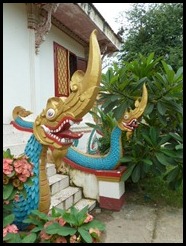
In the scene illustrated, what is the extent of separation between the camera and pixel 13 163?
1.74 meters

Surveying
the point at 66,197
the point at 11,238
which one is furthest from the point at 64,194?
the point at 11,238

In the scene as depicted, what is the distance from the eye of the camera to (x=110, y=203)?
3.36m

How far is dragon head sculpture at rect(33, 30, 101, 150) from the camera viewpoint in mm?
1733

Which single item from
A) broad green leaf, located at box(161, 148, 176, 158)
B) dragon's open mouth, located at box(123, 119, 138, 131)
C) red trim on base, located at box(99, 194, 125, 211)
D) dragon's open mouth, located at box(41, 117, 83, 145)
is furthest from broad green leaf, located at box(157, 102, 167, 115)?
dragon's open mouth, located at box(41, 117, 83, 145)

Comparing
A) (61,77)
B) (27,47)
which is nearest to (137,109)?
(27,47)

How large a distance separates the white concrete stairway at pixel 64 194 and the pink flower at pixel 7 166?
1206 millimetres

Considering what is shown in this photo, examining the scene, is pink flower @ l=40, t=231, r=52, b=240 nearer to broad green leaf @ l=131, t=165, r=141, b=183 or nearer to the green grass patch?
broad green leaf @ l=131, t=165, r=141, b=183

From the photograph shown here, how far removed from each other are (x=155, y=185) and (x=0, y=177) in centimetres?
313

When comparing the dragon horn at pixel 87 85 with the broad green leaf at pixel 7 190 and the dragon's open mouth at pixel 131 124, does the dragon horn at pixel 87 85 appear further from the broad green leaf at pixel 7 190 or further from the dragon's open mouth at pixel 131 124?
the dragon's open mouth at pixel 131 124

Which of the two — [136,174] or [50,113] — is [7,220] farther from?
[136,174]

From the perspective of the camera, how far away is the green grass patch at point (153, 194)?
3625 millimetres

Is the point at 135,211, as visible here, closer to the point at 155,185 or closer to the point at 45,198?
the point at 155,185

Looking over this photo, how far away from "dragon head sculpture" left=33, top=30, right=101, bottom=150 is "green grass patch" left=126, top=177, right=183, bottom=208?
6.90 feet

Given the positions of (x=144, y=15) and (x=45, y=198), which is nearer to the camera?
(x=45, y=198)
